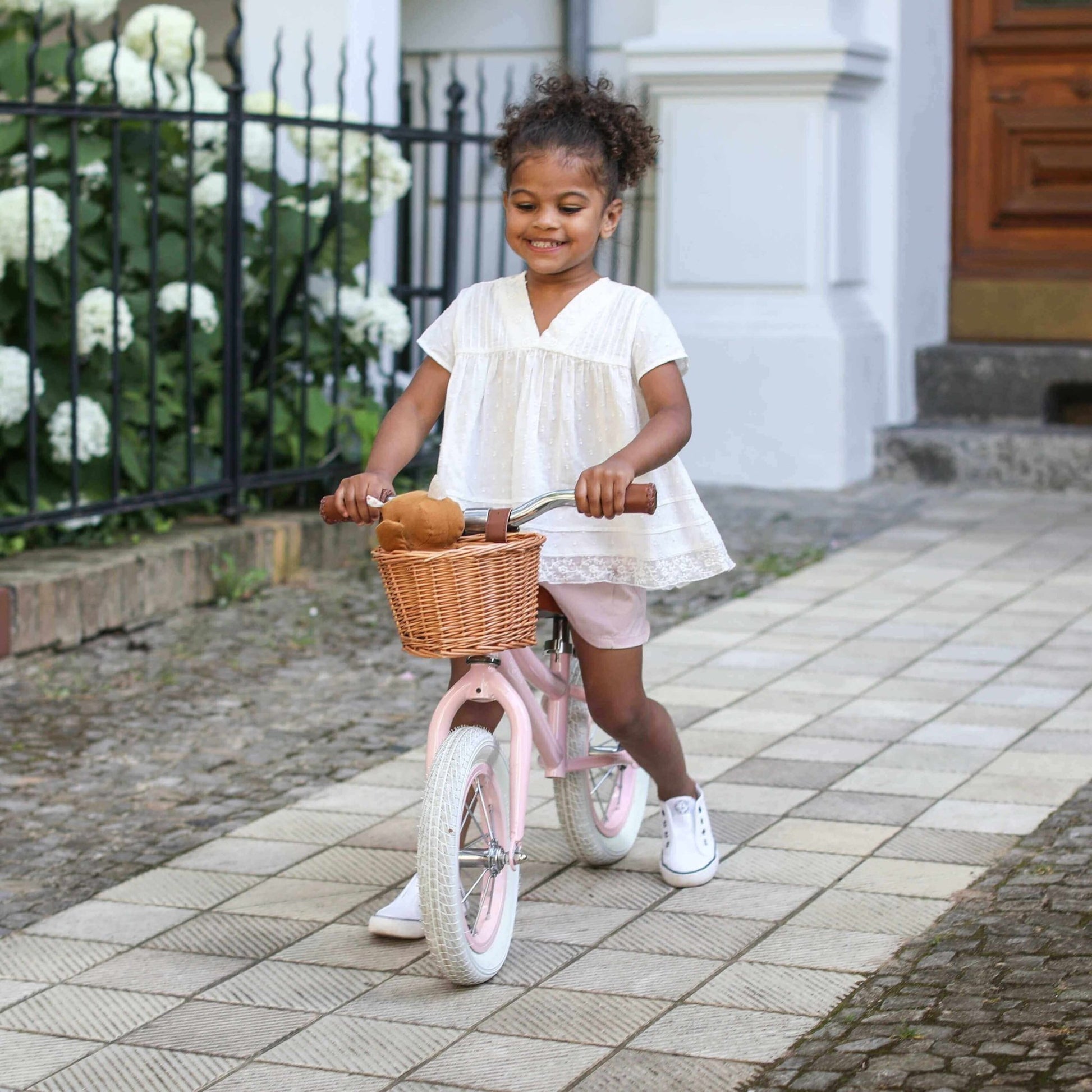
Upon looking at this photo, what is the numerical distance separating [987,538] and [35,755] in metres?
4.14

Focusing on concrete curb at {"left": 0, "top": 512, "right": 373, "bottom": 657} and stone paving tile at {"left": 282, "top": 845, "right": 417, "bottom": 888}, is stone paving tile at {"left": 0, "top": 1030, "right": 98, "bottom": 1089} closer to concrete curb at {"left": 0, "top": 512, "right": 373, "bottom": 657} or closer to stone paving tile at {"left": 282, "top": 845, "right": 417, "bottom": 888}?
stone paving tile at {"left": 282, "top": 845, "right": 417, "bottom": 888}

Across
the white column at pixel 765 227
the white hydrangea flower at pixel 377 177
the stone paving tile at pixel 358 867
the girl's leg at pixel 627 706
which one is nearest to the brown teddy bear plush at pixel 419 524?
the girl's leg at pixel 627 706

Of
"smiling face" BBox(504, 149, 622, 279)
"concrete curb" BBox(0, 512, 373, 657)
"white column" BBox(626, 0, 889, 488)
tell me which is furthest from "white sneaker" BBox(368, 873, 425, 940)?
"white column" BBox(626, 0, 889, 488)

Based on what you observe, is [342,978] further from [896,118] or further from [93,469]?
[896,118]

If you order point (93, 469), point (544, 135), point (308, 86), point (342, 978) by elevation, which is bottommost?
point (342, 978)

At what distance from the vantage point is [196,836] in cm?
419

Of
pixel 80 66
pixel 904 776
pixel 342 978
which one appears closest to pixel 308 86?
pixel 80 66

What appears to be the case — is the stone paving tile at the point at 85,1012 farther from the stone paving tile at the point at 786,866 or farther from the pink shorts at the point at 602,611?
the stone paving tile at the point at 786,866

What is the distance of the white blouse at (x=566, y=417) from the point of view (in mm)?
3408

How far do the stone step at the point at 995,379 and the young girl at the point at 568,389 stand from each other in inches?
228

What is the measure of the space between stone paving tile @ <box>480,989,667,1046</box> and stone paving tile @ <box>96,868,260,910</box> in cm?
80

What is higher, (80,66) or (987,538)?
(80,66)

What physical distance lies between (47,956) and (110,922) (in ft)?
0.61

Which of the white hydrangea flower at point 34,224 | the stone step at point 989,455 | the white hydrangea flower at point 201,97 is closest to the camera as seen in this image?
the white hydrangea flower at point 34,224
